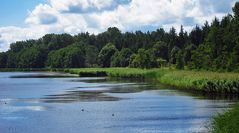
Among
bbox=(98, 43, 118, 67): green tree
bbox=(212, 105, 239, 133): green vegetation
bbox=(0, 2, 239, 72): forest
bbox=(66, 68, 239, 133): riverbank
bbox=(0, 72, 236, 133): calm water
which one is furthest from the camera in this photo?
bbox=(98, 43, 118, 67): green tree

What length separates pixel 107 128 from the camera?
30906 mm

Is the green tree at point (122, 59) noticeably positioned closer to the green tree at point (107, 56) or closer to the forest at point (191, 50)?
the forest at point (191, 50)

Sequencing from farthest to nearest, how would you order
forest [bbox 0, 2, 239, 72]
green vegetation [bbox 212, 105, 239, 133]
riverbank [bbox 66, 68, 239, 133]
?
forest [bbox 0, 2, 239, 72] < riverbank [bbox 66, 68, 239, 133] < green vegetation [bbox 212, 105, 239, 133]

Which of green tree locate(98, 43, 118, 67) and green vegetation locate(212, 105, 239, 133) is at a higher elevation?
green tree locate(98, 43, 118, 67)

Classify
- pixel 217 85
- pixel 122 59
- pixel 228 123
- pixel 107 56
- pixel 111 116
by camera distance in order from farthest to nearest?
pixel 107 56
pixel 122 59
pixel 217 85
pixel 111 116
pixel 228 123

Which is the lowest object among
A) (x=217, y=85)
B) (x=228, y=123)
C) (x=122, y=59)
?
(x=228, y=123)

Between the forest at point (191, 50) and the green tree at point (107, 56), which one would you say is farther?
the green tree at point (107, 56)

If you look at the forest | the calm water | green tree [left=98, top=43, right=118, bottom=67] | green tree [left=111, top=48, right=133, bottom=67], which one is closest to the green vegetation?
the calm water

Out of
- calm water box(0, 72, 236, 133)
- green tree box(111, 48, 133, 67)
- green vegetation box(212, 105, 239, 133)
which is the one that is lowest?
calm water box(0, 72, 236, 133)

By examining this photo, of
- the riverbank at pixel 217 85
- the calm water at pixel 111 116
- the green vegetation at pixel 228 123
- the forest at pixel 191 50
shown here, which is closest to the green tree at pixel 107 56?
the forest at pixel 191 50

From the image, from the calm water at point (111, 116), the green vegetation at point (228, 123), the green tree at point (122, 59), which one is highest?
the green tree at point (122, 59)

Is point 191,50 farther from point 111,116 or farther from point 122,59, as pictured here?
point 111,116

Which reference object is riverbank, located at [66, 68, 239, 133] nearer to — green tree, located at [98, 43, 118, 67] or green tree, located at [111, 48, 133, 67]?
green tree, located at [111, 48, 133, 67]

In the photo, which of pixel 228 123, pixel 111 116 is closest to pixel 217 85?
pixel 111 116
